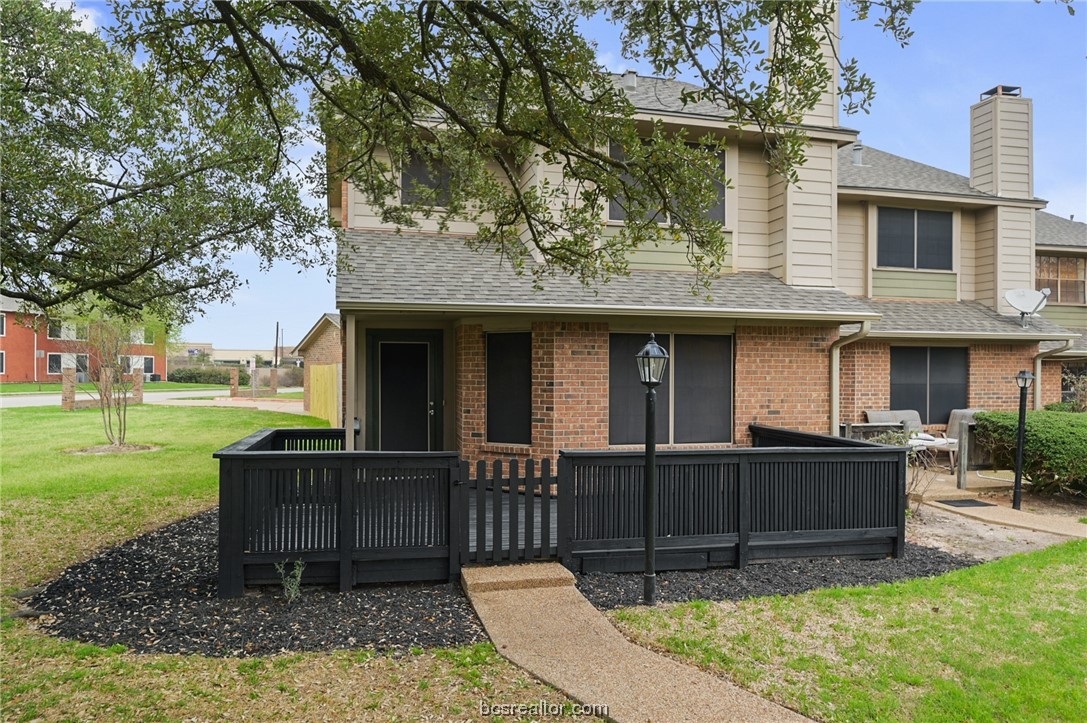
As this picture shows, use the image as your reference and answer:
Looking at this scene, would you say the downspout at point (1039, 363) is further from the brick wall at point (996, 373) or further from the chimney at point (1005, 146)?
the chimney at point (1005, 146)

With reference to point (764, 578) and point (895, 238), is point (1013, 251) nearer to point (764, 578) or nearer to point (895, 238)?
point (895, 238)

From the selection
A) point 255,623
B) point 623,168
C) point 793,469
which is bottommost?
point 255,623

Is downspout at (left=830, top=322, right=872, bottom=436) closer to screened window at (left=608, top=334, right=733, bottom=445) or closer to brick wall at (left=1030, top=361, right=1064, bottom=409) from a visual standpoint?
screened window at (left=608, top=334, right=733, bottom=445)

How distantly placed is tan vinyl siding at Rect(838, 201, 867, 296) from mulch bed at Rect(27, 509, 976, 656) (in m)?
6.73

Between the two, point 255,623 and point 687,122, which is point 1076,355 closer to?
point 687,122

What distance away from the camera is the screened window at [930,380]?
11.6 metres

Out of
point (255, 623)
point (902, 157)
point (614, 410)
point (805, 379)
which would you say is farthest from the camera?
point (902, 157)

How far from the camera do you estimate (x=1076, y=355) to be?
13562 millimetres

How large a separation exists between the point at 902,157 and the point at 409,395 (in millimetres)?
12924

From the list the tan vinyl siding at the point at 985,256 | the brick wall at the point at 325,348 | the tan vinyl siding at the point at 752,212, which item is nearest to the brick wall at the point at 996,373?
the tan vinyl siding at the point at 985,256

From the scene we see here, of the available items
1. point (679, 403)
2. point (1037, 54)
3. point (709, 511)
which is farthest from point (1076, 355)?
point (709, 511)

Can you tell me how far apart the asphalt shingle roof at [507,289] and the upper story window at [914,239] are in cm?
340

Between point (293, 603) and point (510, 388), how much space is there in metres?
4.19

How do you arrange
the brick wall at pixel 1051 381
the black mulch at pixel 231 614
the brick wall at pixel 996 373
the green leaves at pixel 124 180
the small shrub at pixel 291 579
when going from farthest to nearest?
the brick wall at pixel 1051 381 < the brick wall at pixel 996 373 < the green leaves at pixel 124 180 < the small shrub at pixel 291 579 < the black mulch at pixel 231 614
